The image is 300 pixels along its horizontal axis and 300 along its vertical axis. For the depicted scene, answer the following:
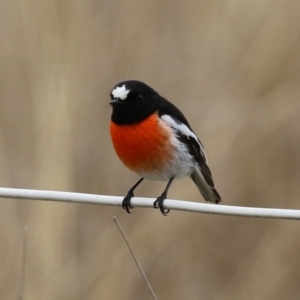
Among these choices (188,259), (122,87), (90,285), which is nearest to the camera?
(122,87)

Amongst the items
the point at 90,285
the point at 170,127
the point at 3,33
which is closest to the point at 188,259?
the point at 90,285

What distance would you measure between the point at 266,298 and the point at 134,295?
952mm

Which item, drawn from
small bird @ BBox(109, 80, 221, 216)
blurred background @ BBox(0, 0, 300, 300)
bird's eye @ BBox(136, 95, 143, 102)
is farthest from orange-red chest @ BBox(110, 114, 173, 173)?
blurred background @ BBox(0, 0, 300, 300)

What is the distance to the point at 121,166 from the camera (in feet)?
15.7

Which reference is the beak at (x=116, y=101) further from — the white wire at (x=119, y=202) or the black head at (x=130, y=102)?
the white wire at (x=119, y=202)

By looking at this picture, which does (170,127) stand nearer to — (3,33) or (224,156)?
(224,156)

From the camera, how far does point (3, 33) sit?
468 centimetres

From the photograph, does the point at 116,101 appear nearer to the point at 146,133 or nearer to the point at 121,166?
the point at 146,133

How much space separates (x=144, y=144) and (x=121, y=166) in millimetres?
1403

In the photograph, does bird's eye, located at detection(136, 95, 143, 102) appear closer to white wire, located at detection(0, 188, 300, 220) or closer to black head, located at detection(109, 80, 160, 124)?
black head, located at detection(109, 80, 160, 124)

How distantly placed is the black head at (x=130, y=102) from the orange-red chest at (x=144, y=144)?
0.04 m

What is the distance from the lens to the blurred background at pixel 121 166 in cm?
448

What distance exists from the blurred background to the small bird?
96 centimetres

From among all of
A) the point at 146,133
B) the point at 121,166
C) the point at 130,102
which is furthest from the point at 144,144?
the point at 121,166
